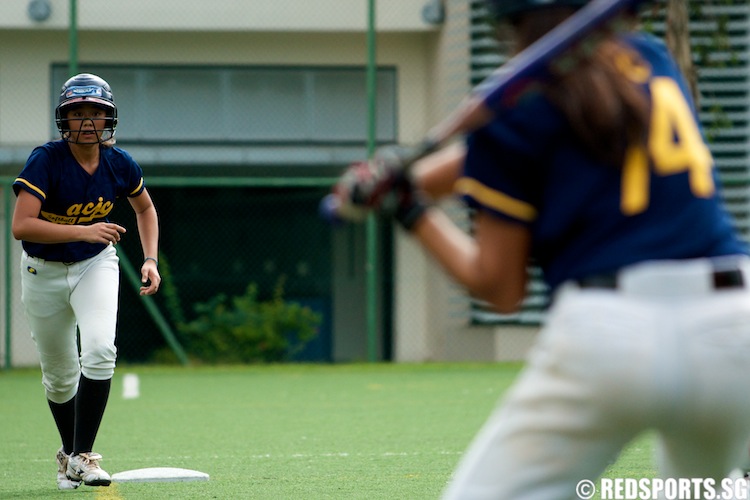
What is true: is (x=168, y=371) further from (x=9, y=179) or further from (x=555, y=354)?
(x=555, y=354)

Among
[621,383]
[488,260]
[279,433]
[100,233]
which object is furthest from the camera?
[279,433]

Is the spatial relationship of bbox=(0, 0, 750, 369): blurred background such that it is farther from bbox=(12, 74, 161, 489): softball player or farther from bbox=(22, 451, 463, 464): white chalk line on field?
bbox=(12, 74, 161, 489): softball player

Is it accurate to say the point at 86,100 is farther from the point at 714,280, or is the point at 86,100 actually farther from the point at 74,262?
the point at 714,280

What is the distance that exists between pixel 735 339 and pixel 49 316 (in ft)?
14.6

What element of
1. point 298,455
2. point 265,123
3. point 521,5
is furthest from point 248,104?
point 521,5

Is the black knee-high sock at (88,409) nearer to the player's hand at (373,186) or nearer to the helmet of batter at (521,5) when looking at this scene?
the player's hand at (373,186)

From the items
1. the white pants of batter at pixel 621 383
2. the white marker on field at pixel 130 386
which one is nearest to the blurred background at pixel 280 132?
the white marker on field at pixel 130 386

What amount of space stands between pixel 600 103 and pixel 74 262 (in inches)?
167

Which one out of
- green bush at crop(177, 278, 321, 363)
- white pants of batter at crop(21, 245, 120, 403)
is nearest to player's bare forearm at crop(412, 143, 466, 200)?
white pants of batter at crop(21, 245, 120, 403)

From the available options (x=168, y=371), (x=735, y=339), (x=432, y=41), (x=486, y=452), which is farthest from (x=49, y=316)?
(x=432, y=41)

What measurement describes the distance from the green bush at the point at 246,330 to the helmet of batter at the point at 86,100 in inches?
347

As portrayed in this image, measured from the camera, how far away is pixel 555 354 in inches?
105

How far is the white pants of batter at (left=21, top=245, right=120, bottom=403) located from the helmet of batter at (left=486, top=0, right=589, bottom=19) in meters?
3.81

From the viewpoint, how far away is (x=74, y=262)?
20.9ft
